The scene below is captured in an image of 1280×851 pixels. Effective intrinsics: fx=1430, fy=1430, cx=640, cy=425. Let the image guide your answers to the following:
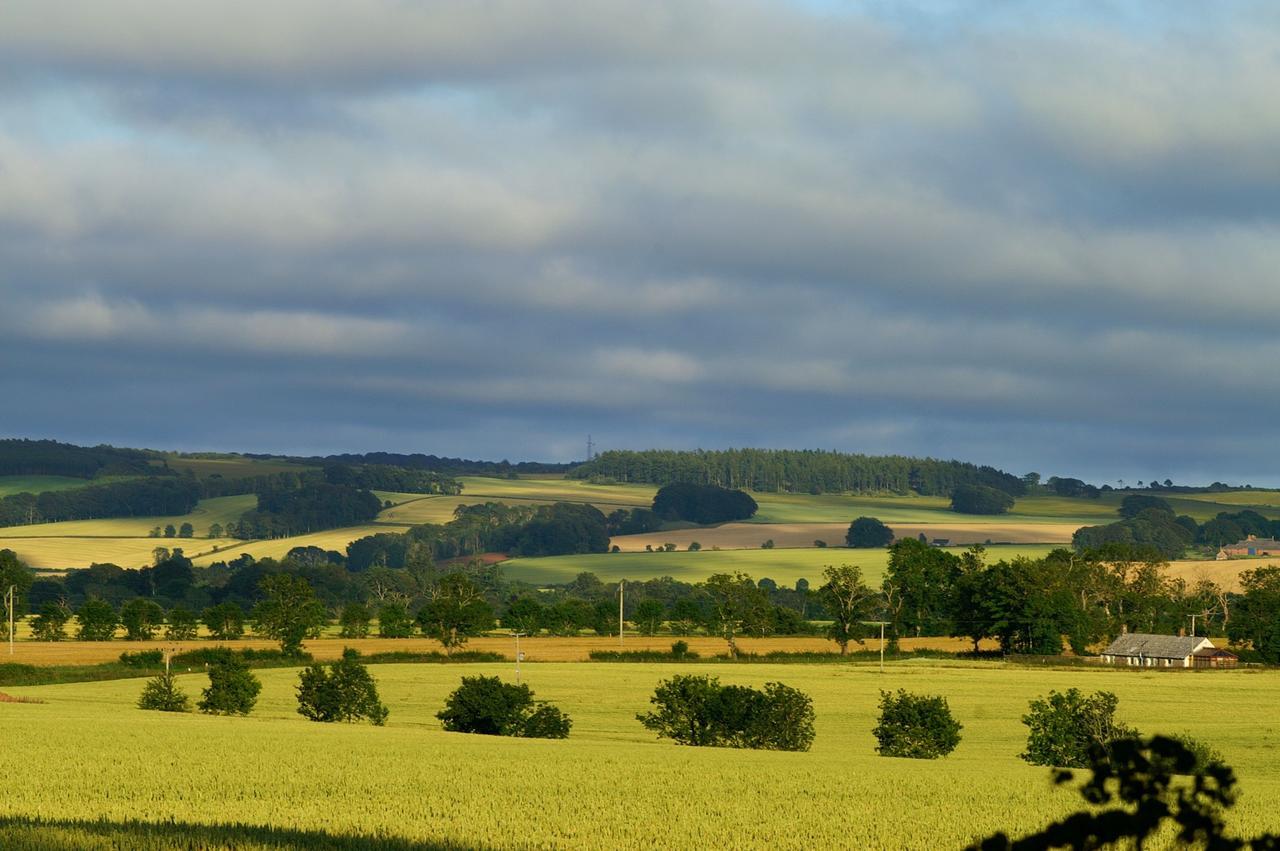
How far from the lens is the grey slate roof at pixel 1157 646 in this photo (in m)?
147

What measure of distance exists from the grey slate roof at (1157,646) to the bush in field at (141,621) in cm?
10645

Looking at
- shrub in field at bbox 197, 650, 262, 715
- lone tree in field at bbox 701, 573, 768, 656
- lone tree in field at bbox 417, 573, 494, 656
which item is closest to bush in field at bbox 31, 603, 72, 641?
Result: lone tree in field at bbox 417, 573, 494, 656

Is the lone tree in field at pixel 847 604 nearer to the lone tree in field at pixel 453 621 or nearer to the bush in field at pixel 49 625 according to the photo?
the lone tree in field at pixel 453 621

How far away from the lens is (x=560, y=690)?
105 meters

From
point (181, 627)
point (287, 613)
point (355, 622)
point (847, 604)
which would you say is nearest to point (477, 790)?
point (287, 613)

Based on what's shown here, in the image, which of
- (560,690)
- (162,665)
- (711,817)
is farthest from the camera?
(162,665)

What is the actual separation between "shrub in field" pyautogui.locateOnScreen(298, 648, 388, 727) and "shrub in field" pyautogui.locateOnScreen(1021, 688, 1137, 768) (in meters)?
35.6

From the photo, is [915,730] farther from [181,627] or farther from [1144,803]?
[181,627]

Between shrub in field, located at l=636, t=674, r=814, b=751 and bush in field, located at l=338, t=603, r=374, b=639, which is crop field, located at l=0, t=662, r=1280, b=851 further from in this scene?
bush in field, located at l=338, t=603, r=374, b=639

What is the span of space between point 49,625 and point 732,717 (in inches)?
4753

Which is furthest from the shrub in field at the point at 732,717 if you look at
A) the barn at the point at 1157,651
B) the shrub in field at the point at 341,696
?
the barn at the point at 1157,651

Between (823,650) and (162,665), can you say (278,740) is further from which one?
(823,650)

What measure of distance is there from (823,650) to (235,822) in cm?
12777

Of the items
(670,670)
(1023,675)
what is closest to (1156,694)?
(1023,675)
